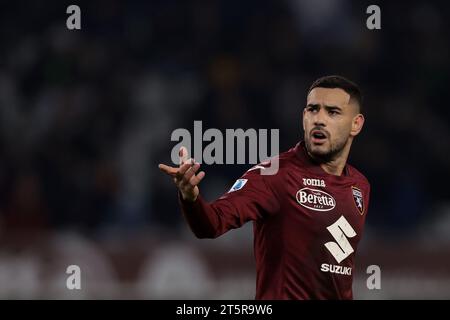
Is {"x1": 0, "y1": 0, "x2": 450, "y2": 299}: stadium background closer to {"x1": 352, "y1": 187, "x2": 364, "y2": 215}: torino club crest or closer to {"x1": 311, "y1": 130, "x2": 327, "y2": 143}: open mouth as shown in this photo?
{"x1": 352, "y1": 187, "x2": 364, "y2": 215}: torino club crest

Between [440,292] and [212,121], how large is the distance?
9.33ft

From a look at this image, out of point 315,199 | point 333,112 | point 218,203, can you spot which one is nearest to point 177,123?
point 333,112

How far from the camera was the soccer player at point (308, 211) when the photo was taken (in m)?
5.47

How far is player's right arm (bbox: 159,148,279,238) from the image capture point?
477cm

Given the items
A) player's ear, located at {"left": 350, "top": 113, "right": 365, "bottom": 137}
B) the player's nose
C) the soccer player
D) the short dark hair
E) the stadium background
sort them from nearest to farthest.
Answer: the soccer player → the player's nose → the short dark hair → player's ear, located at {"left": 350, "top": 113, "right": 365, "bottom": 137} → the stadium background

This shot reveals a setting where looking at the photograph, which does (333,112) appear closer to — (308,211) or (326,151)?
(326,151)

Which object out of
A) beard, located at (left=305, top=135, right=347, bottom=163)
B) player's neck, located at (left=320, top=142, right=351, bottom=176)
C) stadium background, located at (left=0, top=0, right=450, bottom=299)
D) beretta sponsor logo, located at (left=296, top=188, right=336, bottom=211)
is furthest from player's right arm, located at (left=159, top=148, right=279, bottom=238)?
stadium background, located at (left=0, top=0, right=450, bottom=299)

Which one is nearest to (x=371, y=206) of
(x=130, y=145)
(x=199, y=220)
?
(x=130, y=145)

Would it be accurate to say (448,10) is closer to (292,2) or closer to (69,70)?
(292,2)

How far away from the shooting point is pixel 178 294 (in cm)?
918

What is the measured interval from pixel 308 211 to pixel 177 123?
17.0 ft

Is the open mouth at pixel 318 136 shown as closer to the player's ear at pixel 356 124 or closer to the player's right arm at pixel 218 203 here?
the player's ear at pixel 356 124

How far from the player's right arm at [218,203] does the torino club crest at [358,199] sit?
2.14 feet

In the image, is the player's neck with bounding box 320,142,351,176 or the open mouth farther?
the player's neck with bounding box 320,142,351,176
